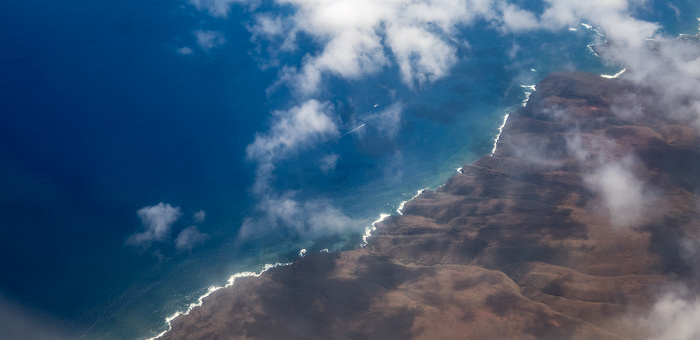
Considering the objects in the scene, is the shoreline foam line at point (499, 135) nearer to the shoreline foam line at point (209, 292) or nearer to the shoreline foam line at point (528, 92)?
the shoreline foam line at point (528, 92)

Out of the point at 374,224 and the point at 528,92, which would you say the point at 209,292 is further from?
the point at 528,92

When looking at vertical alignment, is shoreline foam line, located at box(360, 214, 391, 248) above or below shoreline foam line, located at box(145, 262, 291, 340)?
above

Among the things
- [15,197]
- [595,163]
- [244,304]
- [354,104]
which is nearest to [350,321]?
[244,304]

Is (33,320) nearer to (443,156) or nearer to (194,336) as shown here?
(194,336)

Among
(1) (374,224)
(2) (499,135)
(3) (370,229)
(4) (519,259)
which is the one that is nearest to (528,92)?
(2) (499,135)

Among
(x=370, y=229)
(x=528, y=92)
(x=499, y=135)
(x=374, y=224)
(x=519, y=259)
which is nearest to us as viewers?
(x=519, y=259)

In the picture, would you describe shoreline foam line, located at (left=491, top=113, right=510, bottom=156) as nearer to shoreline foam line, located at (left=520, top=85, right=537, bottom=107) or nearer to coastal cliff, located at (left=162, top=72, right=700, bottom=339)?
shoreline foam line, located at (left=520, top=85, right=537, bottom=107)

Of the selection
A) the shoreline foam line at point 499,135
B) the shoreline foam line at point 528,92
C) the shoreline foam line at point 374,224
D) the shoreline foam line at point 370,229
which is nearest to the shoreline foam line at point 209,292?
the shoreline foam line at point 370,229

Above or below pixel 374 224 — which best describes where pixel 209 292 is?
below

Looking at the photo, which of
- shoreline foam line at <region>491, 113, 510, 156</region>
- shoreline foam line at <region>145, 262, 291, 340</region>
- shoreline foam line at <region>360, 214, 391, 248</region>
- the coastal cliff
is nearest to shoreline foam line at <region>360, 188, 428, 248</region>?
shoreline foam line at <region>360, 214, 391, 248</region>
